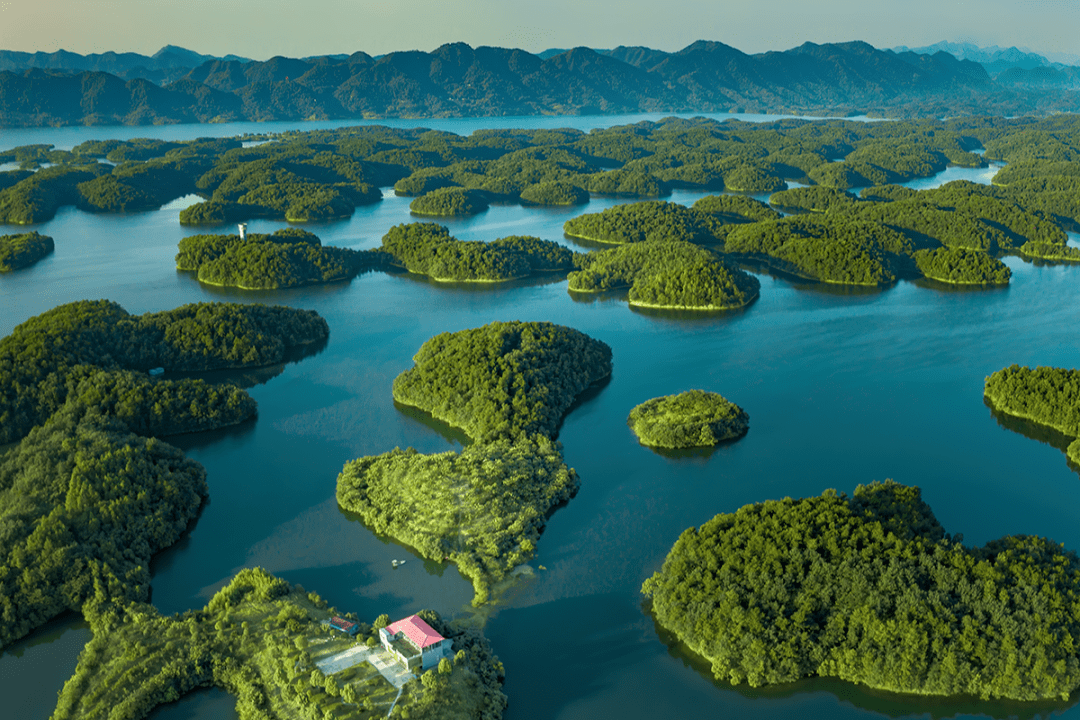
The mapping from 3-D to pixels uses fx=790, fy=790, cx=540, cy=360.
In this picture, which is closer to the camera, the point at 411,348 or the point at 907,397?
the point at 907,397

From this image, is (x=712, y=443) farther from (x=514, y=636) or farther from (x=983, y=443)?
(x=514, y=636)

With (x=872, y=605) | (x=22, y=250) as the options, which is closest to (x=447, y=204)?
(x=22, y=250)

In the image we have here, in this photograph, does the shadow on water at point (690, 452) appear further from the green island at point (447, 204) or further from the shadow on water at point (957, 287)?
the green island at point (447, 204)

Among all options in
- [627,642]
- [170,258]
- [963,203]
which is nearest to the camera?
[627,642]

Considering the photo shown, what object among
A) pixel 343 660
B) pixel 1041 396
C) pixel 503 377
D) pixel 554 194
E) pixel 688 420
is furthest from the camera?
pixel 554 194

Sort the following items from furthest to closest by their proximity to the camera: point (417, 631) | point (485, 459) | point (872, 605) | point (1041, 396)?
point (1041, 396) → point (485, 459) → point (872, 605) → point (417, 631)

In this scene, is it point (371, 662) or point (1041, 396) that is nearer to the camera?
point (371, 662)

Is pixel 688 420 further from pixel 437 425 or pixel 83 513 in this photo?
pixel 83 513

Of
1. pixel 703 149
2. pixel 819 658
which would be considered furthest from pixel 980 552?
pixel 703 149
